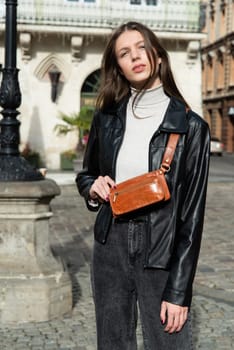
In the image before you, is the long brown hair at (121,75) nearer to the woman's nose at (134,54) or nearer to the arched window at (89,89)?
the woman's nose at (134,54)

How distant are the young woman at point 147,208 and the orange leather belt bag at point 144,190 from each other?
3 centimetres

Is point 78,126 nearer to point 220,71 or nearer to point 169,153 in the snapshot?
point 169,153

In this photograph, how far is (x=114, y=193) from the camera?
7.70 feet

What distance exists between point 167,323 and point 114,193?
53 centimetres

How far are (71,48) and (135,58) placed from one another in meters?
17.4

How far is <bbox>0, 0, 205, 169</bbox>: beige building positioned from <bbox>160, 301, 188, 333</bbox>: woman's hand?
17261 mm

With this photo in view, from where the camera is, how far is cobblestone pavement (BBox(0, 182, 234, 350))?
4285mm

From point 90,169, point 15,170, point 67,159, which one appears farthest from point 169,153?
point 67,159

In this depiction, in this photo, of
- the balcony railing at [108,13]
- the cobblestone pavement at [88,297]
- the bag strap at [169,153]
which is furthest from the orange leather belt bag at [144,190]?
the balcony railing at [108,13]

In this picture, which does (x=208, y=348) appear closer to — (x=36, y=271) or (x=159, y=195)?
(x=36, y=271)

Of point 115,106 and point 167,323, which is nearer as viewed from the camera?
point 167,323

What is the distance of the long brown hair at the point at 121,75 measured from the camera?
2.40m

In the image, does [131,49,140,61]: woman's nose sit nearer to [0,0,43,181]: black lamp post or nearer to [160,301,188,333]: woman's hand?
[160,301,188,333]: woman's hand

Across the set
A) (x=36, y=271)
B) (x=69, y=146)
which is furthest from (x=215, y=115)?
(x=36, y=271)
